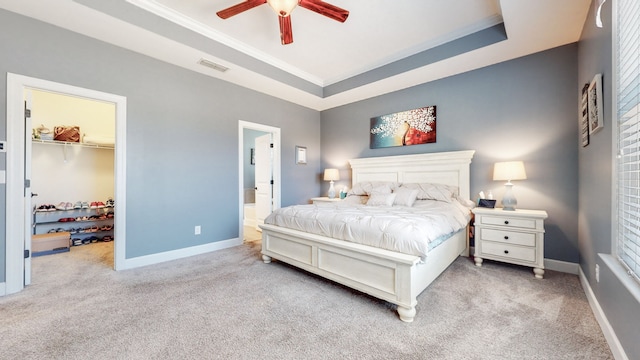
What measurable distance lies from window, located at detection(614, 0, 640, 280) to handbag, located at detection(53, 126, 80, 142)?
628 centimetres

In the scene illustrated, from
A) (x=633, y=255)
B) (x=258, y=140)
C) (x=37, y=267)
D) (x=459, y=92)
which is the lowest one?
(x=37, y=267)

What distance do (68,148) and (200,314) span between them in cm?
434

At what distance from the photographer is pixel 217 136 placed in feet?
12.5

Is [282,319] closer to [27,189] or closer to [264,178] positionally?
[27,189]

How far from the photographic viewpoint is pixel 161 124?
324cm

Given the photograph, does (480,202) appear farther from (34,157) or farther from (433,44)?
(34,157)

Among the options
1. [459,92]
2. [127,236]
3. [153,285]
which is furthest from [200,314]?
Answer: [459,92]

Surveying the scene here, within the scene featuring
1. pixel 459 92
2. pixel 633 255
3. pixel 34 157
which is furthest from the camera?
pixel 34 157

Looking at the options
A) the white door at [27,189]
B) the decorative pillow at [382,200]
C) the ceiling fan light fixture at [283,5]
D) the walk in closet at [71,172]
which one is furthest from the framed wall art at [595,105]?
the walk in closet at [71,172]

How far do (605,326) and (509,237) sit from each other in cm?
120

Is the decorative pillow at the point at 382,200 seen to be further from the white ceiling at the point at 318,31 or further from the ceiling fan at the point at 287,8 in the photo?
the ceiling fan at the point at 287,8

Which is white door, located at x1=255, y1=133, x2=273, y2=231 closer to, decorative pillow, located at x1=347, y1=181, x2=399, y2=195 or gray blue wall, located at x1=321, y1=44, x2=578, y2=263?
decorative pillow, located at x1=347, y1=181, x2=399, y2=195

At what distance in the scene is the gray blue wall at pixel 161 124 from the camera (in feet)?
8.10

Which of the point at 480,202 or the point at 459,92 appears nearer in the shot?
the point at 480,202
